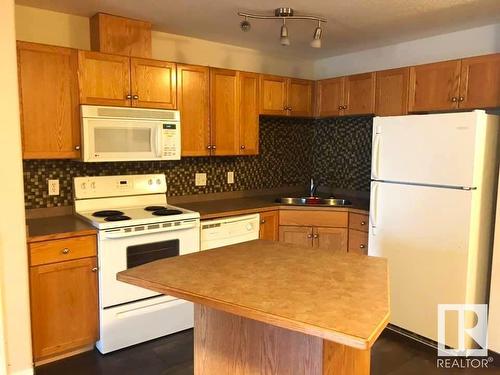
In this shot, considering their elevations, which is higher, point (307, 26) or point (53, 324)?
point (307, 26)

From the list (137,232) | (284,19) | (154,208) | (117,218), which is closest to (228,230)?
(154,208)

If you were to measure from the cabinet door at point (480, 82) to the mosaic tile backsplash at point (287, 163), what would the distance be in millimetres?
1107

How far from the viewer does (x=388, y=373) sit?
8.49 feet

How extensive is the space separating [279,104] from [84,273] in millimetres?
2300

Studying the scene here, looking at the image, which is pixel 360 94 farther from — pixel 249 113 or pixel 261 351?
pixel 261 351

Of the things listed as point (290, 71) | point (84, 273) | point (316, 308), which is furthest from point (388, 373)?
point (290, 71)

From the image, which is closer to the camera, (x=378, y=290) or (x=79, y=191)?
(x=378, y=290)

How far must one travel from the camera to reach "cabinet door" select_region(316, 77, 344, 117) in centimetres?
386

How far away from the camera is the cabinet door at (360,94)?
3.57m

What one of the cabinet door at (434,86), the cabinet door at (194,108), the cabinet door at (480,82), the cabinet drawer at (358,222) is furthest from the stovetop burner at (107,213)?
the cabinet door at (480,82)

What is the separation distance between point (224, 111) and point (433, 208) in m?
1.85

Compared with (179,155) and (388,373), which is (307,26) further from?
(388,373)

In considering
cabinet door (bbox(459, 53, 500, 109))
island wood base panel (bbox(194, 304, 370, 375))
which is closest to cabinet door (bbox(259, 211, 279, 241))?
cabinet door (bbox(459, 53, 500, 109))

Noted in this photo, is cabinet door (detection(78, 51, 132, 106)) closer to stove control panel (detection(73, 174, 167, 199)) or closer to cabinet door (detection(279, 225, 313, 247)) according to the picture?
stove control panel (detection(73, 174, 167, 199))
